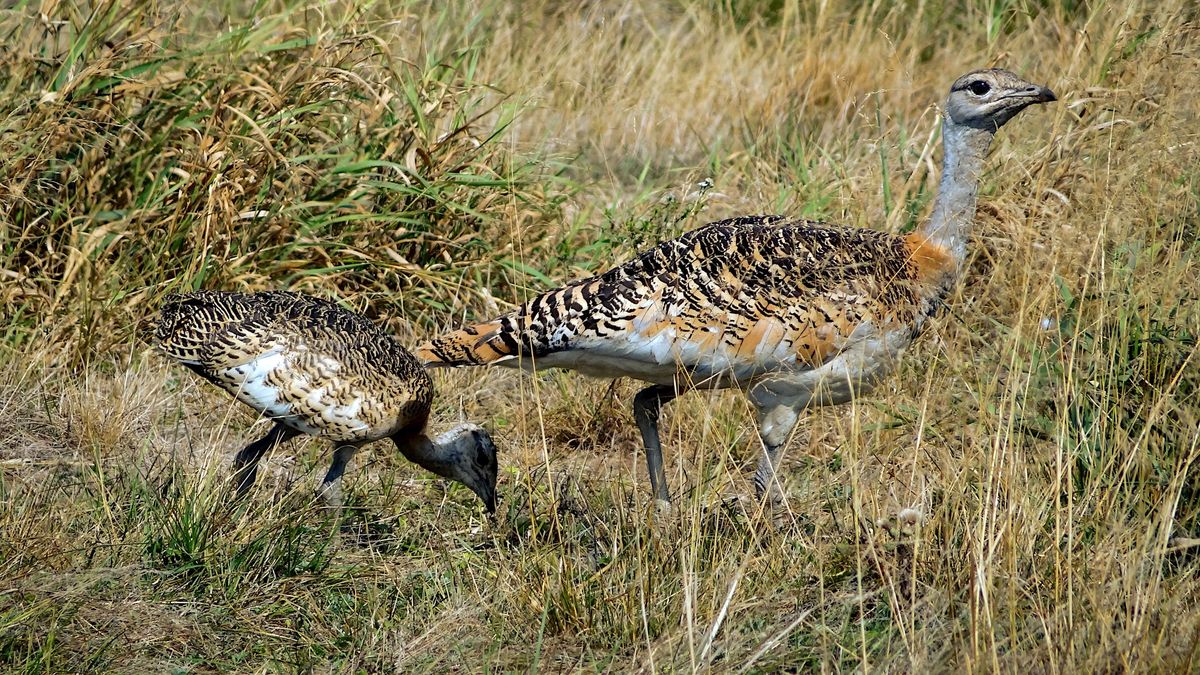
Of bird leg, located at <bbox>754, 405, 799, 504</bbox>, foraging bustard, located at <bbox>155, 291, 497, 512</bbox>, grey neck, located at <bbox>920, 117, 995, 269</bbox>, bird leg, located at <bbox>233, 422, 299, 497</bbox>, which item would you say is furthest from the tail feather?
grey neck, located at <bbox>920, 117, 995, 269</bbox>

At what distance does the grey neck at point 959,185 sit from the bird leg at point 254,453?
2280 millimetres

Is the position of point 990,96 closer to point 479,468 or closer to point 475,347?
point 475,347

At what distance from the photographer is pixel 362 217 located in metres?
5.73

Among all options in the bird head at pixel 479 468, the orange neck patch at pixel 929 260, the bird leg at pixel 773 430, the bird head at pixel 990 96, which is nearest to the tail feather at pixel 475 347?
the bird head at pixel 479 468

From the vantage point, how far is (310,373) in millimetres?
4648

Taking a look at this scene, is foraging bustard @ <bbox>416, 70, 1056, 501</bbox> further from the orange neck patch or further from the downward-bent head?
the downward-bent head

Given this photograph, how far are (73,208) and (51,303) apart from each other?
0.43 meters

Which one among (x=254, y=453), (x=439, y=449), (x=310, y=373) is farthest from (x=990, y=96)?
(x=254, y=453)

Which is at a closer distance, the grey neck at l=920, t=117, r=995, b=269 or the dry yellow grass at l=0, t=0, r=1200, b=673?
the dry yellow grass at l=0, t=0, r=1200, b=673

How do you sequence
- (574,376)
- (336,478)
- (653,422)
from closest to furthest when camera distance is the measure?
(336,478) < (653,422) < (574,376)

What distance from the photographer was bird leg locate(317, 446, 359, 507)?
178 inches

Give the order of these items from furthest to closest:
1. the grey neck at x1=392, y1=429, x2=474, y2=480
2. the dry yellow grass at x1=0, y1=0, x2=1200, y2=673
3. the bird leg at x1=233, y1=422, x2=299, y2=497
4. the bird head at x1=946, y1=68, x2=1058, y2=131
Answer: the grey neck at x1=392, y1=429, x2=474, y2=480, the bird head at x1=946, y1=68, x2=1058, y2=131, the bird leg at x1=233, y1=422, x2=299, y2=497, the dry yellow grass at x1=0, y1=0, x2=1200, y2=673

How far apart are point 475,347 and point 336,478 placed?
63 centimetres

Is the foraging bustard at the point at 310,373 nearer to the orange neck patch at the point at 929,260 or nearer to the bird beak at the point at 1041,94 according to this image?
the orange neck patch at the point at 929,260
